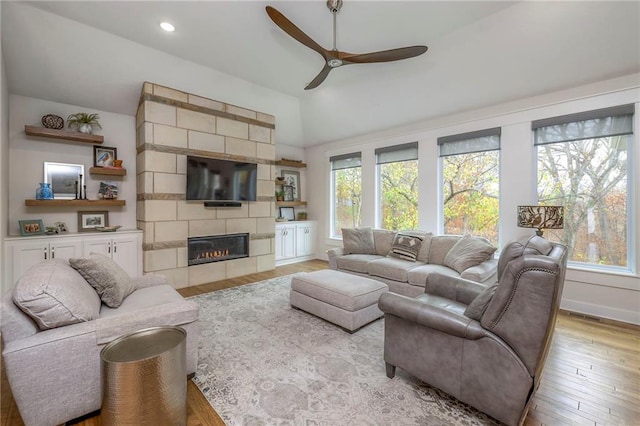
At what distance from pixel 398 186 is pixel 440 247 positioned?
172 cm

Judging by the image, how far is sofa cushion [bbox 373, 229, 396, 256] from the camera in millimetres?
4590

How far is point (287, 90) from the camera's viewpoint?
516cm

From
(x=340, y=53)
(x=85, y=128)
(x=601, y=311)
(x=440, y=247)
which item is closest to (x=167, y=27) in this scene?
(x=85, y=128)

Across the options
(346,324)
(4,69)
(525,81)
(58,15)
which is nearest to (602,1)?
(525,81)

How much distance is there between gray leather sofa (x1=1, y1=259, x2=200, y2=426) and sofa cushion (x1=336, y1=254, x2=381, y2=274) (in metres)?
2.92

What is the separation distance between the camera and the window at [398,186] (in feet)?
16.7

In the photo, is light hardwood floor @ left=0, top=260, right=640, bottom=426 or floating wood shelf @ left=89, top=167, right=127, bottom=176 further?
floating wood shelf @ left=89, top=167, right=127, bottom=176

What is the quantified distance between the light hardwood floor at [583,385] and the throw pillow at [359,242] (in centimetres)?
255

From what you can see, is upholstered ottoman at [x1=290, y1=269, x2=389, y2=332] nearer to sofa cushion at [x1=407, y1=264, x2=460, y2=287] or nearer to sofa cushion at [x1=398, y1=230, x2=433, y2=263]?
sofa cushion at [x1=407, y1=264, x2=460, y2=287]

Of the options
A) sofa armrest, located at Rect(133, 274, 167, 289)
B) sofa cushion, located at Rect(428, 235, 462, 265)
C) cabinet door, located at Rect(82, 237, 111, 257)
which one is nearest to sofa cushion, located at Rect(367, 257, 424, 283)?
sofa cushion, located at Rect(428, 235, 462, 265)

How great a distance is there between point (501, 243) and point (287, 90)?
446cm

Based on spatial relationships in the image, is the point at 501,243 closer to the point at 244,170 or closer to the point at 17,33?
the point at 244,170

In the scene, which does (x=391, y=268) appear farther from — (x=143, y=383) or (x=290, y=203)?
(x=290, y=203)

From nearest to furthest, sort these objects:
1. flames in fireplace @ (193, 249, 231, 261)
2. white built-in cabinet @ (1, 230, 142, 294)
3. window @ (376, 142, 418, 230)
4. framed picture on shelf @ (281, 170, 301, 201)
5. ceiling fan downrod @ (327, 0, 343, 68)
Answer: ceiling fan downrod @ (327, 0, 343, 68) → white built-in cabinet @ (1, 230, 142, 294) → flames in fireplace @ (193, 249, 231, 261) → window @ (376, 142, 418, 230) → framed picture on shelf @ (281, 170, 301, 201)
